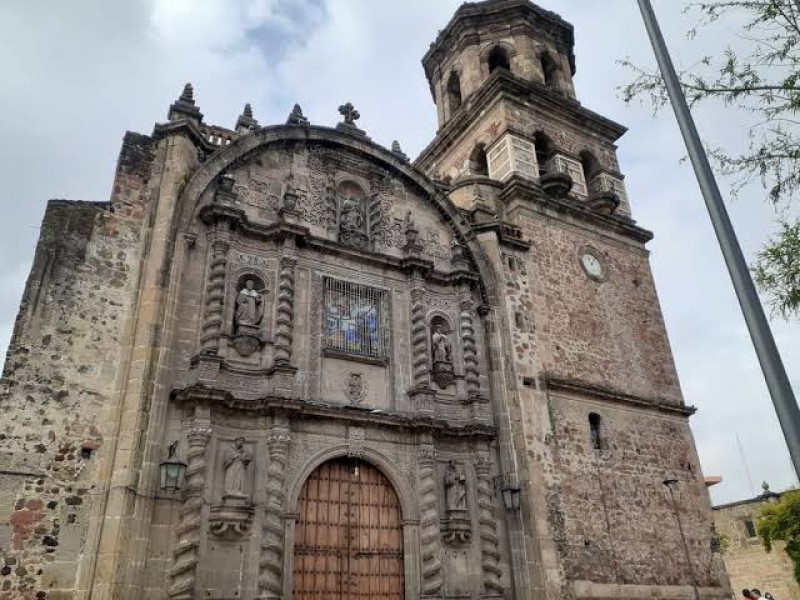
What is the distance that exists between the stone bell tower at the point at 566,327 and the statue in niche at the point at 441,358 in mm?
1045

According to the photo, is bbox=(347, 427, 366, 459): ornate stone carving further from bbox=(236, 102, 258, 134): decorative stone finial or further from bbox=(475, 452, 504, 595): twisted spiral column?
bbox=(236, 102, 258, 134): decorative stone finial

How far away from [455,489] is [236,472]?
3.70m

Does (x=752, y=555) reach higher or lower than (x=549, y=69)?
lower

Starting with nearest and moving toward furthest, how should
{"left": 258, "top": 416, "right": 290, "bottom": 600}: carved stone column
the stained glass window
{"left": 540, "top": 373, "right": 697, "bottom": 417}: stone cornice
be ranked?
{"left": 258, "top": 416, "right": 290, "bottom": 600}: carved stone column, the stained glass window, {"left": 540, "top": 373, "right": 697, "bottom": 417}: stone cornice

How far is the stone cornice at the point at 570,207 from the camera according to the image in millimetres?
14352

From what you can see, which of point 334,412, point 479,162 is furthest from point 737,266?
point 479,162

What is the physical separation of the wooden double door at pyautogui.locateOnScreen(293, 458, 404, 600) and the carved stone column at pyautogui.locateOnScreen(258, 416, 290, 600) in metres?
0.48

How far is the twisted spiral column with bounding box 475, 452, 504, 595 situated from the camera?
33.4 feet

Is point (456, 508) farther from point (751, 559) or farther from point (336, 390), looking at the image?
point (751, 559)

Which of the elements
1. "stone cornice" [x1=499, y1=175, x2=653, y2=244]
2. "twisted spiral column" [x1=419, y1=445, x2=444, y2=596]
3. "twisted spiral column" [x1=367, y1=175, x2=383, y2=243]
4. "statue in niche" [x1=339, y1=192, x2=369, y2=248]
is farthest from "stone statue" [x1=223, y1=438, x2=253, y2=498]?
"stone cornice" [x1=499, y1=175, x2=653, y2=244]

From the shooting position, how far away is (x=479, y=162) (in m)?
17.0

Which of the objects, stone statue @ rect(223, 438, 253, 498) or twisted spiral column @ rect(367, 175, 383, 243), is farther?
twisted spiral column @ rect(367, 175, 383, 243)

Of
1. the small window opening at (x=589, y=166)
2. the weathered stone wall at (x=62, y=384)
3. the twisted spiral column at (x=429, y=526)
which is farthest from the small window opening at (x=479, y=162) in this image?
the weathered stone wall at (x=62, y=384)

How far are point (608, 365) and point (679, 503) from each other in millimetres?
3136
